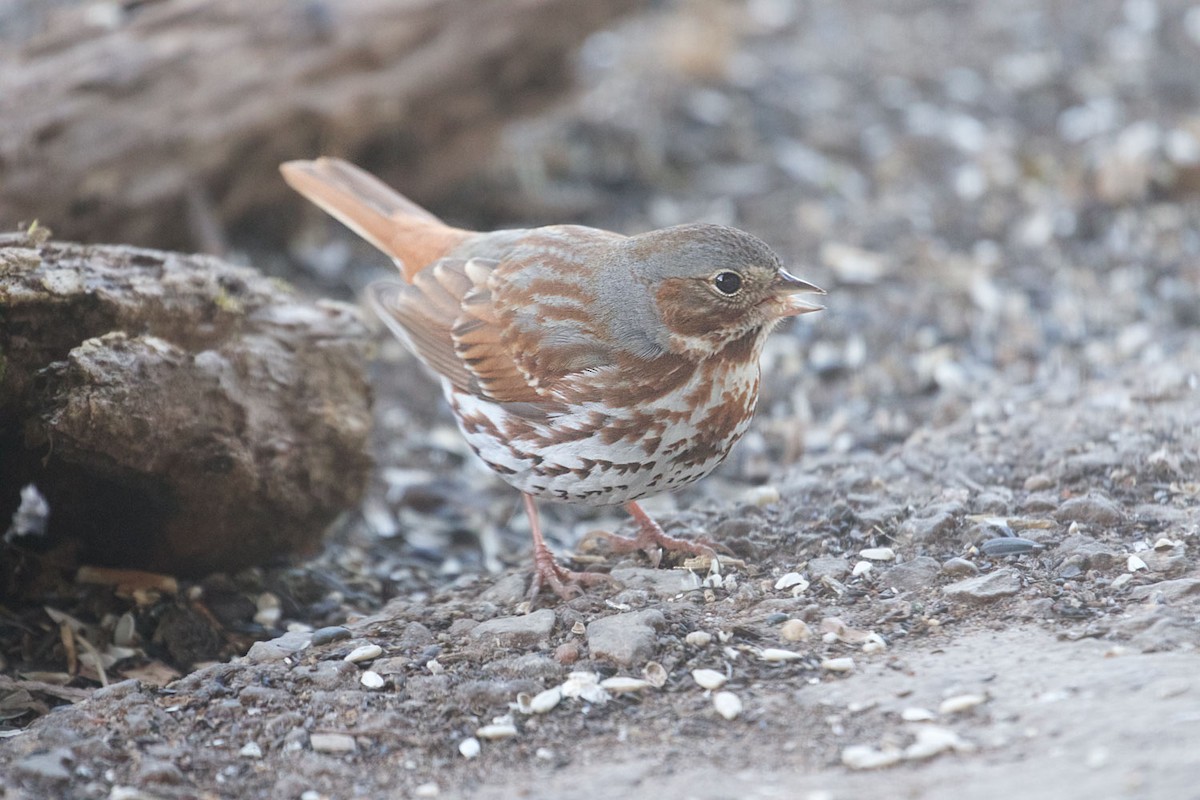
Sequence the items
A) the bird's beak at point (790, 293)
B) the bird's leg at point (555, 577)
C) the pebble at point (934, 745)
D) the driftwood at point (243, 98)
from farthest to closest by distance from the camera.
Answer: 1. the driftwood at point (243, 98)
2. the bird's leg at point (555, 577)
3. the bird's beak at point (790, 293)
4. the pebble at point (934, 745)

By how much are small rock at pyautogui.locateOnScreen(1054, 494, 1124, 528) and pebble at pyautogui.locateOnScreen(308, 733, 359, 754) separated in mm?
2460

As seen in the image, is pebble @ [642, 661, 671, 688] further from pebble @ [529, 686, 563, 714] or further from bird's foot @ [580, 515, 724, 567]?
bird's foot @ [580, 515, 724, 567]

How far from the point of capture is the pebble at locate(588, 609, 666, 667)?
3879 mm

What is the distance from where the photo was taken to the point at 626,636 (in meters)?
3.94

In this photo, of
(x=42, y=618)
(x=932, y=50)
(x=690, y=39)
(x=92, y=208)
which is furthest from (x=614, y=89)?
(x=42, y=618)

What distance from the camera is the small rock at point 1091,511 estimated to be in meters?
4.38

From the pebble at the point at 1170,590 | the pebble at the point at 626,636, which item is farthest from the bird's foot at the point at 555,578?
the pebble at the point at 1170,590

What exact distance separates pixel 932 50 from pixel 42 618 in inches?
328

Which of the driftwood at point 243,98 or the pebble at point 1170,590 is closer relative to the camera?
the pebble at point 1170,590

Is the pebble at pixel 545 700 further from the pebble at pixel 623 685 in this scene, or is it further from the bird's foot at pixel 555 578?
the bird's foot at pixel 555 578

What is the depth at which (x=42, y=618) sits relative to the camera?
4715 mm

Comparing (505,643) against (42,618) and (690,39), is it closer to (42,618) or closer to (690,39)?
(42,618)

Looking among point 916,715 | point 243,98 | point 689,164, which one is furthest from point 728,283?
point 689,164

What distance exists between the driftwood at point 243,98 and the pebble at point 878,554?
3.87m
